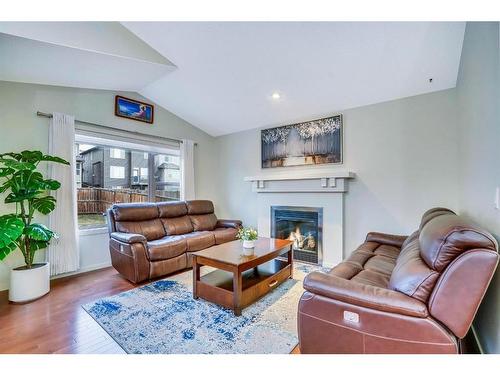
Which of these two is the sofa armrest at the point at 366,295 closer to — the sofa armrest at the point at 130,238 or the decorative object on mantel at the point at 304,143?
the sofa armrest at the point at 130,238

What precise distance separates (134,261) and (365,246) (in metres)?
2.72

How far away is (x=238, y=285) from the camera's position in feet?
7.16

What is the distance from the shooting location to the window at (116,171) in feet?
13.3

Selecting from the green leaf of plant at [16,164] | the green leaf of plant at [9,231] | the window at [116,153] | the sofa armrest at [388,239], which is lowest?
the sofa armrest at [388,239]

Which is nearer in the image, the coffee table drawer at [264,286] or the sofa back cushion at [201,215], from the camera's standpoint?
the coffee table drawer at [264,286]

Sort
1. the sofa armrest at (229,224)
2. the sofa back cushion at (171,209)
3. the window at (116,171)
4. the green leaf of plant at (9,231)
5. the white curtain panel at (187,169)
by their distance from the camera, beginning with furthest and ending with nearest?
the white curtain panel at (187,169), the sofa armrest at (229,224), the window at (116,171), the sofa back cushion at (171,209), the green leaf of plant at (9,231)

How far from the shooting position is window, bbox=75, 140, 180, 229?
3.72 metres

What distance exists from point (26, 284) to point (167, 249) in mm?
1412

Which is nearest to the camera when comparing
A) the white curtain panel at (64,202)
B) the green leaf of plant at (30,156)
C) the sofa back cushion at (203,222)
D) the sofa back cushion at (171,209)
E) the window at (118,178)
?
the green leaf of plant at (30,156)

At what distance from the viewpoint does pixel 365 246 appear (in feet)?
9.15

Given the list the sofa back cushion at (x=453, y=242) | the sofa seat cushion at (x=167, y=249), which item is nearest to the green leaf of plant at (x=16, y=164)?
the sofa seat cushion at (x=167, y=249)

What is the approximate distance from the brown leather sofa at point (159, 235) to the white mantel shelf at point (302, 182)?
881 mm

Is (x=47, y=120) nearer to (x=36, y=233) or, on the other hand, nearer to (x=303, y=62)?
(x=36, y=233)
